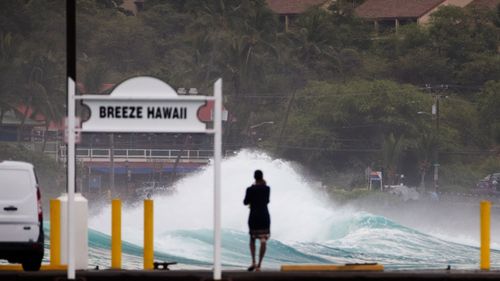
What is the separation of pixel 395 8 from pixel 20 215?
387 ft

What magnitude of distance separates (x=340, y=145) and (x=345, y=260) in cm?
4340

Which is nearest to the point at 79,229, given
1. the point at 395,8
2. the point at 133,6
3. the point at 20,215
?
the point at 20,215

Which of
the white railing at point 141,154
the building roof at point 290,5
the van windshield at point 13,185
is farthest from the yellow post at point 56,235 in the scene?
the building roof at point 290,5

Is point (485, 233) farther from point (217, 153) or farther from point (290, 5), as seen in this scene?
point (290, 5)

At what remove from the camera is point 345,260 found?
73.3 metres

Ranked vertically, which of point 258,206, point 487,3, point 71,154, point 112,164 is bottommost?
point 258,206

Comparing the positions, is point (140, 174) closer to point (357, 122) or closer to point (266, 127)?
point (266, 127)

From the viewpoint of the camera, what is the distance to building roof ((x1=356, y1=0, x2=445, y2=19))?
13250cm

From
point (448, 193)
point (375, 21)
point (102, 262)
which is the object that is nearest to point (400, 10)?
point (375, 21)

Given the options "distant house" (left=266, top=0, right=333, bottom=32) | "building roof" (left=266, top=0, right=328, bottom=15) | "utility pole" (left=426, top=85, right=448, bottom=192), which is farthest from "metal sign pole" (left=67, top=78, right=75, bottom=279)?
"building roof" (left=266, top=0, right=328, bottom=15)

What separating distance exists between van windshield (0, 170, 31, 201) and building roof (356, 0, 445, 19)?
367ft

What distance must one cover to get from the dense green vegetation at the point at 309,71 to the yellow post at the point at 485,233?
296ft

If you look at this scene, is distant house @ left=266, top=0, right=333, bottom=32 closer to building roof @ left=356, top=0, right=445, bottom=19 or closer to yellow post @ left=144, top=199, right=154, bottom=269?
→ building roof @ left=356, top=0, right=445, bottom=19

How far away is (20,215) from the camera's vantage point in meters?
20.1
